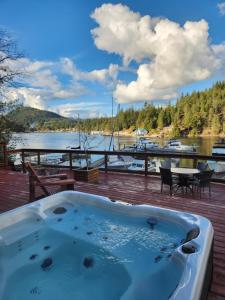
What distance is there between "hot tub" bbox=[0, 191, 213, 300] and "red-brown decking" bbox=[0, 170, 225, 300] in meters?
0.31

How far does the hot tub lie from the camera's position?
6.97 feet

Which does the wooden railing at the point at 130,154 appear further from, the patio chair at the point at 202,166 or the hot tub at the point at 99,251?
the hot tub at the point at 99,251

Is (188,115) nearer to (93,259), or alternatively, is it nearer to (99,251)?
(99,251)

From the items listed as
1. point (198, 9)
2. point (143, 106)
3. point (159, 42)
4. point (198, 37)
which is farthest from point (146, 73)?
point (143, 106)

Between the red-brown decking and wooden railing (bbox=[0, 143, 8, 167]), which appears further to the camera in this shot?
wooden railing (bbox=[0, 143, 8, 167])

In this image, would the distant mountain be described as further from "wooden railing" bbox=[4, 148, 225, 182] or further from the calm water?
"wooden railing" bbox=[4, 148, 225, 182]

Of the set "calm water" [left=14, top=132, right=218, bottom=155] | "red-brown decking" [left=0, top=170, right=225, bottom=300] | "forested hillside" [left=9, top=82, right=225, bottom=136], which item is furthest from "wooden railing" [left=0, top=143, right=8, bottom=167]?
"forested hillside" [left=9, top=82, right=225, bottom=136]

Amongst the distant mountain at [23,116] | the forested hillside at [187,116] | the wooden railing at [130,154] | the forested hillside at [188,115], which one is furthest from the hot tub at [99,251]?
the forested hillside at [188,115]

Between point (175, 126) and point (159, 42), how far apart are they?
37.0m

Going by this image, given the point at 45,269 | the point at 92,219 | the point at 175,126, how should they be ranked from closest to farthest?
the point at 45,269
the point at 92,219
the point at 175,126

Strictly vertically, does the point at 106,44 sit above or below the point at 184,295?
above

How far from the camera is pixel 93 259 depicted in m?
2.75

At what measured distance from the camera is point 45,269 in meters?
2.60

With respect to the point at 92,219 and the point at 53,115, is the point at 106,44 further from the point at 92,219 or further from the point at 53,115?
the point at 53,115
